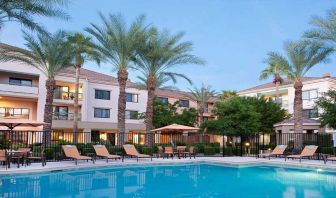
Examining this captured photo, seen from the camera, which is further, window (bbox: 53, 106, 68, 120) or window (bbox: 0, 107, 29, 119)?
window (bbox: 53, 106, 68, 120)

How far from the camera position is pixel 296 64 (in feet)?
89.1

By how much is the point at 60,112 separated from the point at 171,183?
2817 cm

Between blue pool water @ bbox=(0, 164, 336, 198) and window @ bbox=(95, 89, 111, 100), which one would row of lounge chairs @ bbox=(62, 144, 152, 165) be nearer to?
blue pool water @ bbox=(0, 164, 336, 198)

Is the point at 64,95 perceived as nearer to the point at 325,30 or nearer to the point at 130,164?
the point at 130,164

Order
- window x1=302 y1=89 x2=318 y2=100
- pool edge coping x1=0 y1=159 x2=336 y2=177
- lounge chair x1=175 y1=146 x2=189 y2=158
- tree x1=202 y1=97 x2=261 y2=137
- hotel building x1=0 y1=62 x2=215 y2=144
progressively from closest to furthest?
pool edge coping x1=0 y1=159 x2=336 y2=177 → lounge chair x1=175 y1=146 x2=189 y2=158 → tree x1=202 y1=97 x2=261 y2=137 → hotel building x1=0 y1=62 x2=215 y2=144 → window x1=302 y1=89 x2=318 y2=100

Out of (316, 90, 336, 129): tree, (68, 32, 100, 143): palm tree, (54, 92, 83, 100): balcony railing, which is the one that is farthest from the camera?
(54, 92, 83, 100): balcony railing

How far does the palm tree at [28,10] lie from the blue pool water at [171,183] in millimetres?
6595

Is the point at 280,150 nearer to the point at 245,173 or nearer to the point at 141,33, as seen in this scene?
the point at 245,173

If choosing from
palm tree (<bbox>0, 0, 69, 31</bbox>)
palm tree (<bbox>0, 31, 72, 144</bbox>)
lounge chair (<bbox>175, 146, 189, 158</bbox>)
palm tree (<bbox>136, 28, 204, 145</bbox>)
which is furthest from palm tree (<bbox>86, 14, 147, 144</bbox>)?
palm tree (<bbox>0, 0, 69, 31</bbox>)

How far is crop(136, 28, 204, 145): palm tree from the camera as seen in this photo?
2673 cm

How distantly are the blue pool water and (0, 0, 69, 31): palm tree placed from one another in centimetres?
Answer: 660

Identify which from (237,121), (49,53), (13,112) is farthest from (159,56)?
(13,112)

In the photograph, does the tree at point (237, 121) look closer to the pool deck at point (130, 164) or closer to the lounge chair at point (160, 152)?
the pool deck at point (130, 164)

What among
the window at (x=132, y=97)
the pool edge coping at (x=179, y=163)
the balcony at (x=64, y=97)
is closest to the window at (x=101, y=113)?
the window at (x=132, y=97)
